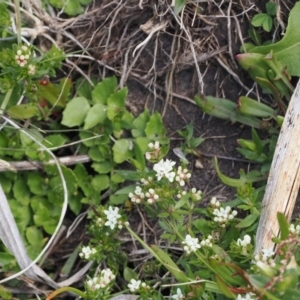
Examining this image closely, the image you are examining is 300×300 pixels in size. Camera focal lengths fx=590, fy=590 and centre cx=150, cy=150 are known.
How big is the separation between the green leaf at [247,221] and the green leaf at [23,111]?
3.79 ft

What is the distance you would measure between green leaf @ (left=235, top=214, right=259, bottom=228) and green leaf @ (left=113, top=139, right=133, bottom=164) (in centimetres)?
68

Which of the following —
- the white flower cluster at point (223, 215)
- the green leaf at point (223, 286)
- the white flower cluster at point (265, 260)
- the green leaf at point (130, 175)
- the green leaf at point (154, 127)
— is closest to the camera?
the white flower cluster at point (265, 260)

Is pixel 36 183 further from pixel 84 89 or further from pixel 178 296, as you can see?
pixel 178 296

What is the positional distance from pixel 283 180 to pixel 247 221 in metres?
0.24

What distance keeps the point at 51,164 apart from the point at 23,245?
0.42m

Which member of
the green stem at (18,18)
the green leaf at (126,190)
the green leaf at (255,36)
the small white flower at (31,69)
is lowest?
the green leaf at (126,190)

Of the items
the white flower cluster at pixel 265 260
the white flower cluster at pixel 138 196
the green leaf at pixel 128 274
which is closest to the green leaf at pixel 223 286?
the white flower cluster at pixel 265 260

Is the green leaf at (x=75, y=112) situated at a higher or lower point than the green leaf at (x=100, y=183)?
higher

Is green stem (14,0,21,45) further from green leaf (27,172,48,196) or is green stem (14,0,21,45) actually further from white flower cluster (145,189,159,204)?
white flower cluster (145,189,159,204)

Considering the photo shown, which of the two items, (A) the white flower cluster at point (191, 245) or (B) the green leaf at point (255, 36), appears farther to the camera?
(B) the green leaf at point (255, 36)

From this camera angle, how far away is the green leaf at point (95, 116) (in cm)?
288

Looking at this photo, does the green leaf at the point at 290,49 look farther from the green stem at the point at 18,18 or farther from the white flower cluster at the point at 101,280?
the white flower cluster at the point at 101,280

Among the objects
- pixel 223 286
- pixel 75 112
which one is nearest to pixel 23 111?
pixel 75 112

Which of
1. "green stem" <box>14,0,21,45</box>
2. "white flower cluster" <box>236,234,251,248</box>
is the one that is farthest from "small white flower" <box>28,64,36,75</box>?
Result: "white flower cluster" <box>236,234,251,248</box>
